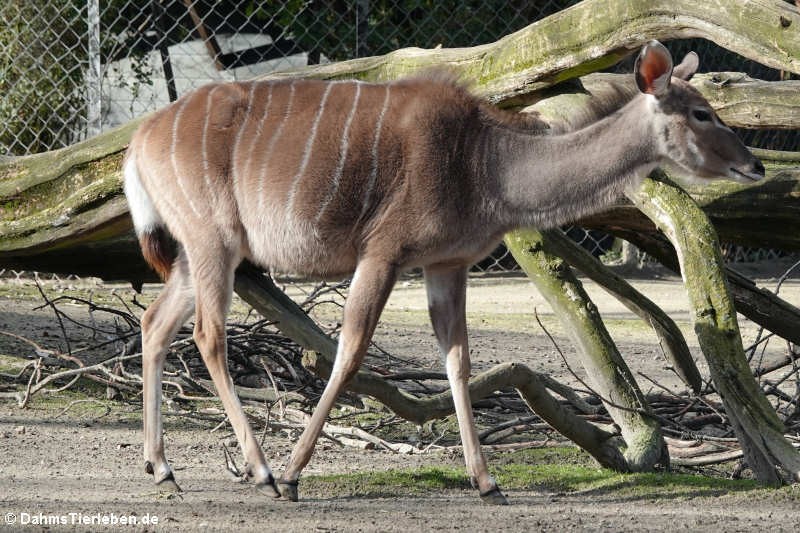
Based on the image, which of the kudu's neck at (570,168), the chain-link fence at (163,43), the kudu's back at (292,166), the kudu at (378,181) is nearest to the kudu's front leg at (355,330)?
the kudu at (378,181)

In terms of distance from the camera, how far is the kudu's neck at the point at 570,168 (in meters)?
3.73

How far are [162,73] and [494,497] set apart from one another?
6.22 m

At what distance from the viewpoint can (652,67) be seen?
3.60m

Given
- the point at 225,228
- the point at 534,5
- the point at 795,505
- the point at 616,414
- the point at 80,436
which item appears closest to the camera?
the point at 795,505

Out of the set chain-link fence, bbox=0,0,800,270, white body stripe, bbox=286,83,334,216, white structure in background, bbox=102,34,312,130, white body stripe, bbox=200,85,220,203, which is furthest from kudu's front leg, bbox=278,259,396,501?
white structure in background, bbox=102,34,312,130

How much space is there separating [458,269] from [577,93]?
32.2 inches

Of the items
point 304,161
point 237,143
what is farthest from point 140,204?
point 304,161

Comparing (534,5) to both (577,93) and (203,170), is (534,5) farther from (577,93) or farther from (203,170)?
(203,170)

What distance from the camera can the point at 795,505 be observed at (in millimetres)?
3373

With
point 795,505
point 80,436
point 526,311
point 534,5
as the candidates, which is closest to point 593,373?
point 795,505

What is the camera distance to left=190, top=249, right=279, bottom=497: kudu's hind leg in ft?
12.1

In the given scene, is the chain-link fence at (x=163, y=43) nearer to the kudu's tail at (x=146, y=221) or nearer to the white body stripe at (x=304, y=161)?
the kudu's tail at (x=146, y=221)

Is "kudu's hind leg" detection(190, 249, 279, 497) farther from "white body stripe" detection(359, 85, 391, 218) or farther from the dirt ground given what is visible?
"white body stripe" detection(359, 85, 391, 218)

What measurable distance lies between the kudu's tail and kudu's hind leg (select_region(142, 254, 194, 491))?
6cm
